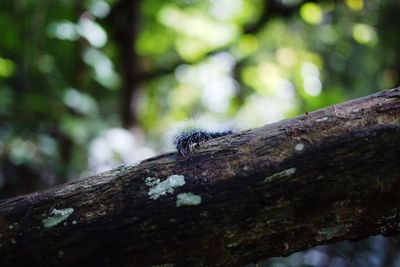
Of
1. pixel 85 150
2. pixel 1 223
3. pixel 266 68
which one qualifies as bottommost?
A: pixel 1 223

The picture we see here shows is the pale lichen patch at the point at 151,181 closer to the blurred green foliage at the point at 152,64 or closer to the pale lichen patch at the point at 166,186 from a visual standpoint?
the pale lichen patch at the point at 166,186

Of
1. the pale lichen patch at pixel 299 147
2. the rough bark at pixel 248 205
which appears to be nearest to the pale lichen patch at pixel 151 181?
the rough bark at pixel 248 205

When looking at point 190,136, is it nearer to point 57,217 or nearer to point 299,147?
point 299,147

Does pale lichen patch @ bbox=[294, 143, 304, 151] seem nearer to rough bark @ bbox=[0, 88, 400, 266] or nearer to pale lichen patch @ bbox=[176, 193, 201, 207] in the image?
rough bark @ bbox=[0, 88, 400, 266]

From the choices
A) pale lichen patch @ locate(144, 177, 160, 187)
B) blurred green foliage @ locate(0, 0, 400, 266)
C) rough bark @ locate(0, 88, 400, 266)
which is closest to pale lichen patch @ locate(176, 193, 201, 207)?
rough bark @ locate(0, 88, 400, 266)

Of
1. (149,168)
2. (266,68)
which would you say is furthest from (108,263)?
(266,68)

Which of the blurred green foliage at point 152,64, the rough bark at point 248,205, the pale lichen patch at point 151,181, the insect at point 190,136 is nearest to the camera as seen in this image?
the rough bark at point 248,205

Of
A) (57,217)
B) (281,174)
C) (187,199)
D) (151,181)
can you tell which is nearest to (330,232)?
(281,174)

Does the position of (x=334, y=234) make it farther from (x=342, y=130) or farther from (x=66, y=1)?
(x=66, y=1)
